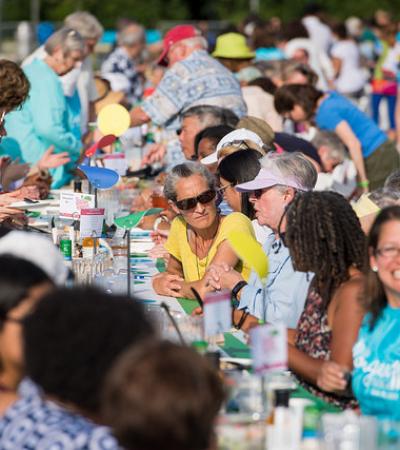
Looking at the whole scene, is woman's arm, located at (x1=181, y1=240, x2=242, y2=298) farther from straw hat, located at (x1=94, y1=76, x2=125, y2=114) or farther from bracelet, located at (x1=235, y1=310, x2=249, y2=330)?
straw hat, located at (x1=94, y1=76, x2=125, y2=114)

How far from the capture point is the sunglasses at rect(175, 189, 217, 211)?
15.6ft

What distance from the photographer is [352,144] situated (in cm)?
823

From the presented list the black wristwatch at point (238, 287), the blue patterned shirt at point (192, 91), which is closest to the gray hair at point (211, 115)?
the blue patterned shirt at point (192, 91)

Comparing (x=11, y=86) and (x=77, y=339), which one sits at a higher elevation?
(x=11, y=86)

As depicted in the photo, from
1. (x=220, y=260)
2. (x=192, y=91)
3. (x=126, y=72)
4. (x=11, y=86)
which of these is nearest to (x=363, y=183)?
(x=192, y=91)

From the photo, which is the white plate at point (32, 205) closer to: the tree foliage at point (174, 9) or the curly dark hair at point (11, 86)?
the curly dark hair at point (11, 86)

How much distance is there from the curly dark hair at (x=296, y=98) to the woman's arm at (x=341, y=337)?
4885 millimetres

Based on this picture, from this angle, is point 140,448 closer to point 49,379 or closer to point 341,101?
point 49,379

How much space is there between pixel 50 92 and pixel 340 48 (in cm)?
798

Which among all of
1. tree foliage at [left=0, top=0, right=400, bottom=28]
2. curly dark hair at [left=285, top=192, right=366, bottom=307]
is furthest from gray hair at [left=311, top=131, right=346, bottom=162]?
tree foliage at [left=0, top=0, right=400, bottom=28]

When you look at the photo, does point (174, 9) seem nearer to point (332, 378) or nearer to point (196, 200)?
point (196, 200)

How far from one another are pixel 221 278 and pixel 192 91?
309 centimetres

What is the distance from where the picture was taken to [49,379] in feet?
7.42

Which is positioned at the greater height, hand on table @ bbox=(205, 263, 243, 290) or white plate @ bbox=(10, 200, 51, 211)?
white plate @ bbox=(10, 200, 51, 211)
